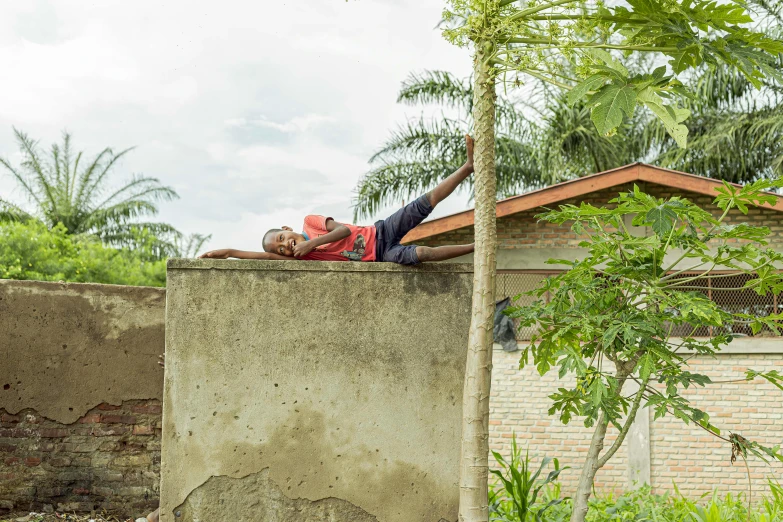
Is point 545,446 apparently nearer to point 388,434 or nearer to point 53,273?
point 388,434

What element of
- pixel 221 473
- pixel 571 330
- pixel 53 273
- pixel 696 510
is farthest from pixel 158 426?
pixel 53 273

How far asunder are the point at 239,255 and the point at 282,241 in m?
0.25

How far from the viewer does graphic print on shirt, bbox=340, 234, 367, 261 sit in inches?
150

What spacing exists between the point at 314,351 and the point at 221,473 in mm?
793

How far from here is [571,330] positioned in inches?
158

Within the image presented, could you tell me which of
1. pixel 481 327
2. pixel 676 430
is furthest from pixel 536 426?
pixel 481 327

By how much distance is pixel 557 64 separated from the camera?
3.37 m

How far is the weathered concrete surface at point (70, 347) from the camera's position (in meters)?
4.83

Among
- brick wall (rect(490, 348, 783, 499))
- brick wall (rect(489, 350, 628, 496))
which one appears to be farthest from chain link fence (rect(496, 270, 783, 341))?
brick wall (rect(489, 350, 628, 496))

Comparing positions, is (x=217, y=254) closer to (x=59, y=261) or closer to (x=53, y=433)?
(x=53, y=433)

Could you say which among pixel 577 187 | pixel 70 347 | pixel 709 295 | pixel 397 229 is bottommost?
pixel 70 347

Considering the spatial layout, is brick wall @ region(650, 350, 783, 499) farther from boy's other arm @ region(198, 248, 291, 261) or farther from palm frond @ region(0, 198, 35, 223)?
palm frond @ region(0, 198, 35, 223)

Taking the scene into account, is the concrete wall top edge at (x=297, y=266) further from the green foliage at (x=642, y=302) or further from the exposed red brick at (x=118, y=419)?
the exposed red brick at (x=118, y=419)

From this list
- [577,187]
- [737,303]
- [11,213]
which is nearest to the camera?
[577,187]
